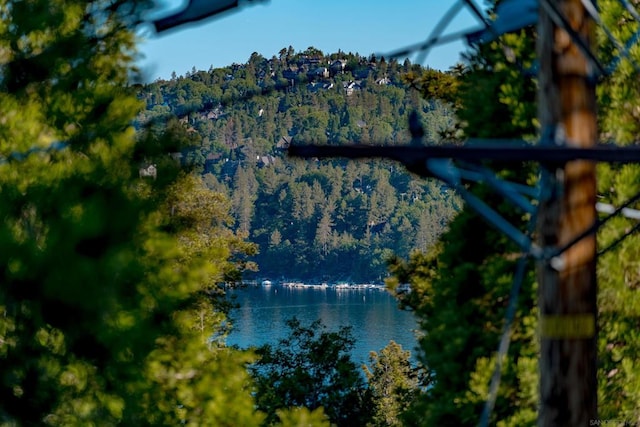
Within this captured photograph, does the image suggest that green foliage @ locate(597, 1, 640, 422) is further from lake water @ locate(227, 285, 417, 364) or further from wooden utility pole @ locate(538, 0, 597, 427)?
lake water @ locate(227, 285, 417, 364)

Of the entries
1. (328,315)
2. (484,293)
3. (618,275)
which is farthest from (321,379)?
(328,315)

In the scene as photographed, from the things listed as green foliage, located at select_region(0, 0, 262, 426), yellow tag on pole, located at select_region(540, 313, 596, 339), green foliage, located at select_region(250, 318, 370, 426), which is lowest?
yellow tag on pole, located at select_region(540, 313, 596, 339)

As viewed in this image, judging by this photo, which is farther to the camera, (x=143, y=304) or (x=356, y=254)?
(x=356, y=254)

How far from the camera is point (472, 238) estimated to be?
10617 mm

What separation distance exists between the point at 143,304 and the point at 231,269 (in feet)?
44.0

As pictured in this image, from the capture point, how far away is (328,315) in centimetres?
10925

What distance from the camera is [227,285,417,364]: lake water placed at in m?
81.2

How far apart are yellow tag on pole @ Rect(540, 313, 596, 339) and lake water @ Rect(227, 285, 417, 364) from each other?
52.0m

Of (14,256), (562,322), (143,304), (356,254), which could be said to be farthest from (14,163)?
(356,254)

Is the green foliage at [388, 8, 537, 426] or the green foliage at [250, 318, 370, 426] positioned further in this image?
the green foliage at [250, 318, 370, 426]

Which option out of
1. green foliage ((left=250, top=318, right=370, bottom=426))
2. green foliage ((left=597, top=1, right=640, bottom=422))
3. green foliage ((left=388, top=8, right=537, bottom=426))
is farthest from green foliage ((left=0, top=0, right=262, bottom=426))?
green foliage ((left=250, top=318, right=370, bottom=426))

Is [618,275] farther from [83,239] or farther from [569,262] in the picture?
[83,239]

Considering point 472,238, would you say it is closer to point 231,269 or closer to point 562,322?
point 562,322

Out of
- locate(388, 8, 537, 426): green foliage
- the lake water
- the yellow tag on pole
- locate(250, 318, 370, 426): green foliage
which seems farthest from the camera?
the lake water
